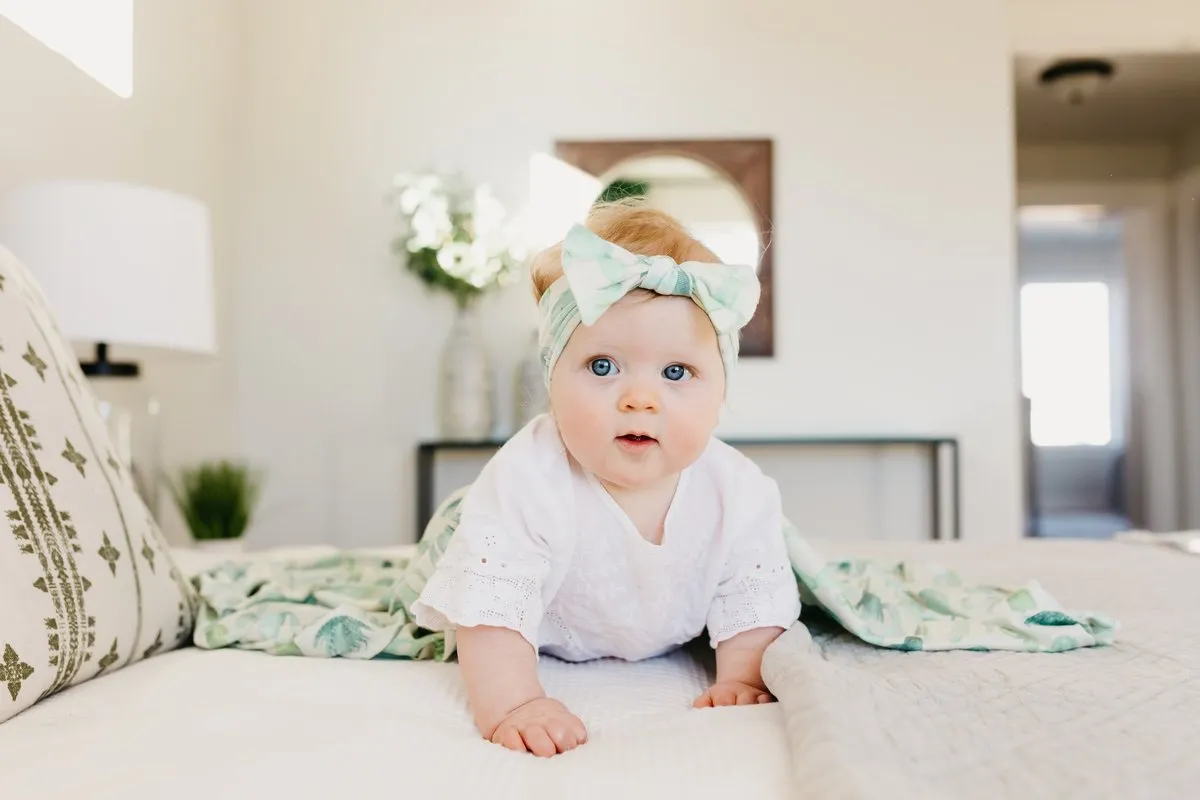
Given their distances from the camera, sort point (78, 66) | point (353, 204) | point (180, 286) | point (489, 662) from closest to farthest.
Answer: point (489, 662)
point (180, 286)
point (78, 66)
point (353, 204)

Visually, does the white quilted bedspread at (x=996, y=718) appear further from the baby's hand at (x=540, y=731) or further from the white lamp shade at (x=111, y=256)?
the white lamp shade at (x=111, y=256)

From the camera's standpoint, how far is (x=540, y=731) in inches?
29.4

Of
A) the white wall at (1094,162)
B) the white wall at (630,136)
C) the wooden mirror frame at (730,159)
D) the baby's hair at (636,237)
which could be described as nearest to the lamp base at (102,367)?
the baby's hair at (636,237)

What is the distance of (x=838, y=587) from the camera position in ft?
3.37

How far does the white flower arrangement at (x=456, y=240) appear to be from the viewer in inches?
122

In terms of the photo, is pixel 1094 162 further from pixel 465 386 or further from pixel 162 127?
pixel 162 127

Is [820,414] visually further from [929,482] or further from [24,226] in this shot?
[24,226]

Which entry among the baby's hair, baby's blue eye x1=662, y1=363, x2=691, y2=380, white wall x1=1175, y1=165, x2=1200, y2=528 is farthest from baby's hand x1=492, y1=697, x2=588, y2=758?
white wall x1=1175, y1=165, x2=1200, y2=528

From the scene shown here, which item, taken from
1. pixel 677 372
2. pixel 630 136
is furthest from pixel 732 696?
pixel 630 136

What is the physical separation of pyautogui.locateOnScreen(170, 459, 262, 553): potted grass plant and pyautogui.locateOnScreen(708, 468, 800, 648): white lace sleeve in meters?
1.77

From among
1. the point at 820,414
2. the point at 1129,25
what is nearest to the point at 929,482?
the point at 820,414

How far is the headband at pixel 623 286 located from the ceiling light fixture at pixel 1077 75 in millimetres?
3588

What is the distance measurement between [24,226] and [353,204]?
170 cm

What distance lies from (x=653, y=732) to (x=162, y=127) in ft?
8.19
